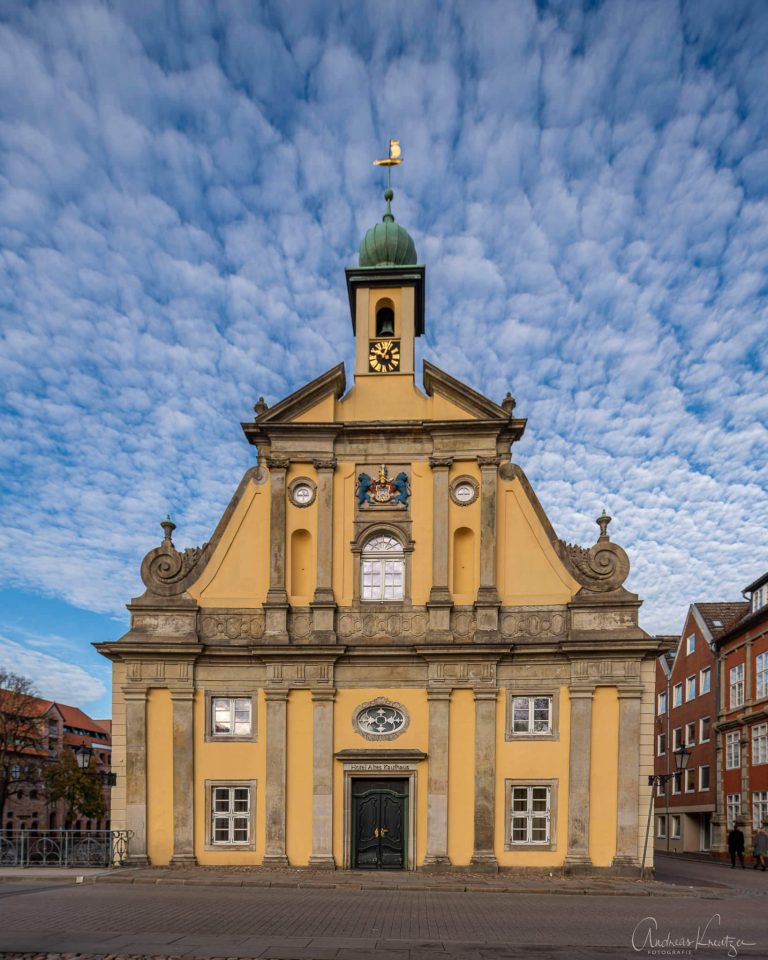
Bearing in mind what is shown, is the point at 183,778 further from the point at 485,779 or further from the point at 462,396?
the point at 462,396

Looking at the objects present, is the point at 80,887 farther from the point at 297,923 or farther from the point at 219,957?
the point at 219,957

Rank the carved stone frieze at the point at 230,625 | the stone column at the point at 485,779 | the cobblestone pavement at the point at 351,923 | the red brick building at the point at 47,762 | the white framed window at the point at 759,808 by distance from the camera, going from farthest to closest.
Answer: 1. the red brick building at the point at 47,762
2. the white framed window at the point at 759,808
3. the carved stone frieze at the point at 230,625
4. the stone column at the point at 485,779
5. the cobblestone pavement at the point at 351,923

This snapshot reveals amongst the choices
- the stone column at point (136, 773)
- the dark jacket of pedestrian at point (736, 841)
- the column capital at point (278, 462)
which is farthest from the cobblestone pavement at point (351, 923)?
the dark jacket of pedestrian at point (736, 841)

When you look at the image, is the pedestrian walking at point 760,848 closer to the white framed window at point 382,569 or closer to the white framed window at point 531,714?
the white framed window at point 531,714

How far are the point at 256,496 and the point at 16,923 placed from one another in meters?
13.4

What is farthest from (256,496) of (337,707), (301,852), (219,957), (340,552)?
(219,957)

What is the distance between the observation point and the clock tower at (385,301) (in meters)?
26.1

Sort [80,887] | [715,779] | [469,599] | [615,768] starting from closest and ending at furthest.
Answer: [80,887] → [615,768] → [469,599] → [715,779]

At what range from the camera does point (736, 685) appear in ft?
129

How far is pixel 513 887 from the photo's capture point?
19234 mm

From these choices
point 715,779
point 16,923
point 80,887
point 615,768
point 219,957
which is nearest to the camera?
point 219,957

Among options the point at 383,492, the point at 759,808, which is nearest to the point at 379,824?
A: the point at 383,492

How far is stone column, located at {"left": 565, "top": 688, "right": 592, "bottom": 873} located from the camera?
71.7 ft

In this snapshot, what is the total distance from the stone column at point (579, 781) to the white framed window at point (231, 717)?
9002 millimetres
